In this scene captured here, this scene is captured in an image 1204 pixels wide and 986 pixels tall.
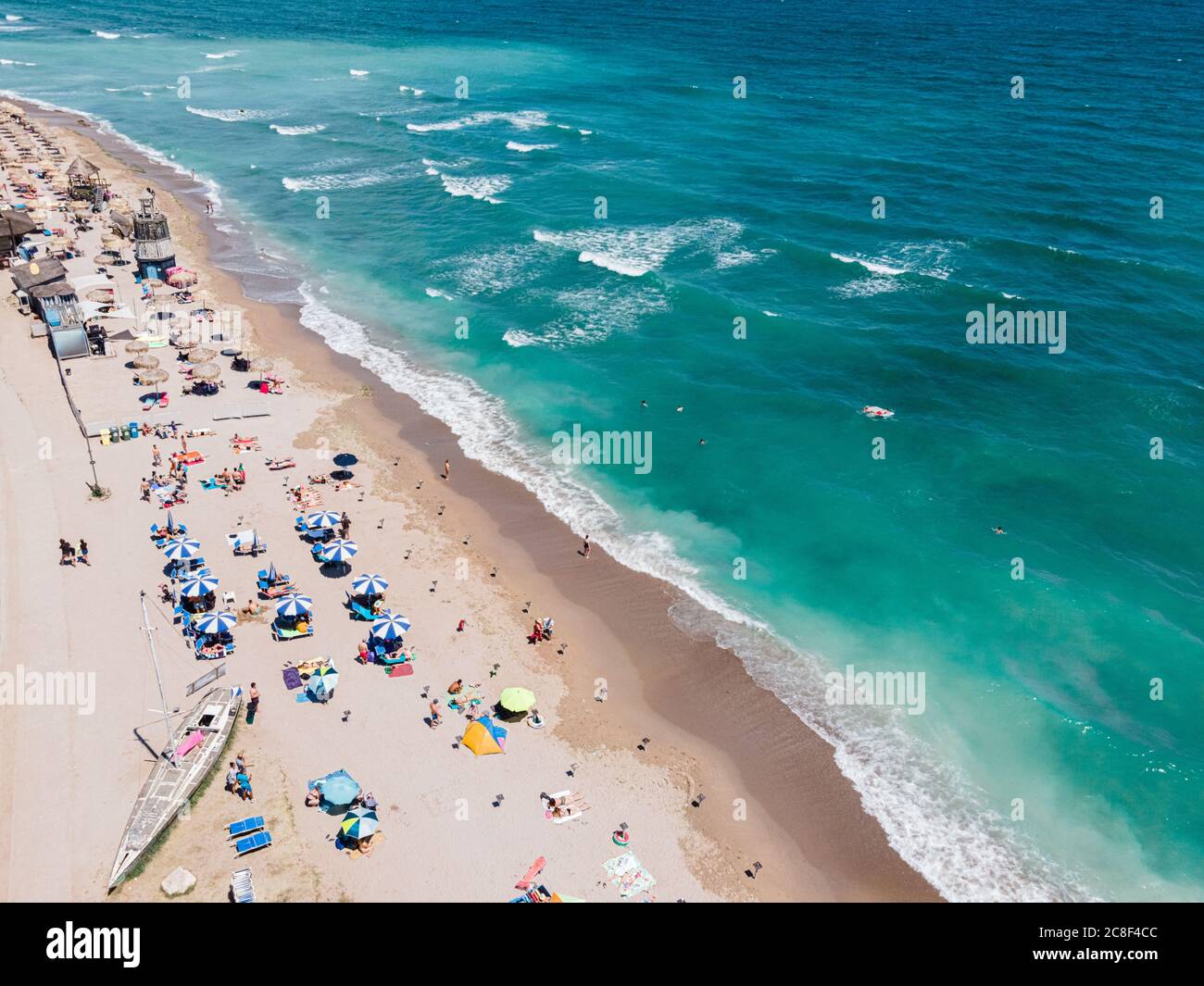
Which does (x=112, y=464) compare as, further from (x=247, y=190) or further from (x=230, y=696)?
(x=247, y=190)

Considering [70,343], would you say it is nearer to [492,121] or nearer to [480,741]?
[480,741]

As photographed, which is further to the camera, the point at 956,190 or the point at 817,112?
the point at 817,112

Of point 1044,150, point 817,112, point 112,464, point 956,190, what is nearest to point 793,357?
point 956,190

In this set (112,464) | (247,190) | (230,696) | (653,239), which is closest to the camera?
(230,696)

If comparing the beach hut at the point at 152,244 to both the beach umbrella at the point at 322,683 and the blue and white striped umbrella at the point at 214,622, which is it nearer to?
the blue and white striped umbrella at the point at 214,622

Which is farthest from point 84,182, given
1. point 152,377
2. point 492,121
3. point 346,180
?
point 492,121

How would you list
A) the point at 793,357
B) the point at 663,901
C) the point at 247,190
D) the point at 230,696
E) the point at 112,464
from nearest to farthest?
the point at 663,901, the point at 230,696, the point at 112,464, the point at 793,357, the point at 247,190

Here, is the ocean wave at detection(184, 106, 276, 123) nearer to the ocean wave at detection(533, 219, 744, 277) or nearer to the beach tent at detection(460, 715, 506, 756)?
the ocean wave at detection(533, 219, 744, 277)
